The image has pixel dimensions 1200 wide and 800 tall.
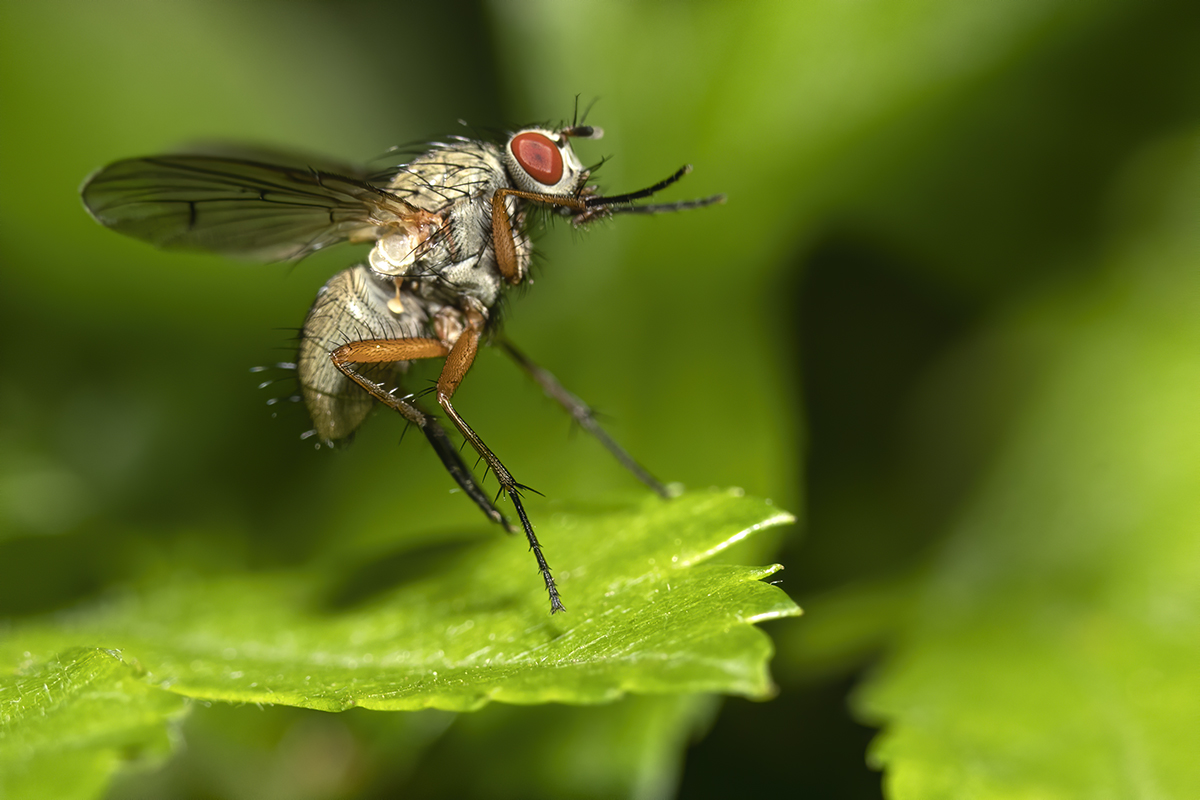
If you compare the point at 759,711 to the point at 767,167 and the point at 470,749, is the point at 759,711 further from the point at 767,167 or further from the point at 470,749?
the point at 767,167

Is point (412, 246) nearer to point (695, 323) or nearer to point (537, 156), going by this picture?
point (537, 156)

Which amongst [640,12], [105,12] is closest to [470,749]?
[640,12]

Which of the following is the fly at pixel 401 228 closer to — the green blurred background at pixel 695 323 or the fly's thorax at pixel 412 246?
the fly's thorax at pixel 412 246

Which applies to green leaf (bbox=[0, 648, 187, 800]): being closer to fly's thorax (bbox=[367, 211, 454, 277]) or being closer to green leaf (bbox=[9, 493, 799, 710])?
green leaf (bbox=[9, 493, 799, 710])

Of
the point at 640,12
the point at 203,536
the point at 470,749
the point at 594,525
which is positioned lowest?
the point at 470,749

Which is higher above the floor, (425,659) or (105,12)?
(105,12)

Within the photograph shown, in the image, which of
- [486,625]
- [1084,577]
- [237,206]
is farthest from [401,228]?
[1084,577]
